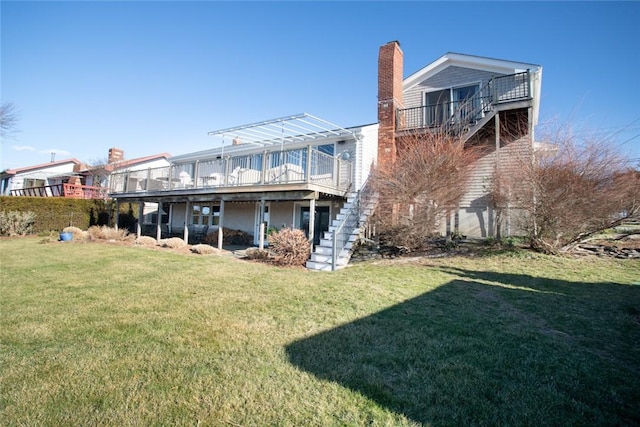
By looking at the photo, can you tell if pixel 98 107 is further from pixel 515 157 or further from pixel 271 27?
pixel 515 157

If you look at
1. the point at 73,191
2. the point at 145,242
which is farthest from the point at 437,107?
the point at 73,191

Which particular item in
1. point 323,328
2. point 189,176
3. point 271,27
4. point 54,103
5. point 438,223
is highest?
point 271,27

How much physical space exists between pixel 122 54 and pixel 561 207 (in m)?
16.7

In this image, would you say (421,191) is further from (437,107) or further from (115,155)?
(115,155)

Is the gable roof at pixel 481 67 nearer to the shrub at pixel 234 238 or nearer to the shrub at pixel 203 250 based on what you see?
the shrub at pixel 234 238

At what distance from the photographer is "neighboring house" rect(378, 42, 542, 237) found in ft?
39.3

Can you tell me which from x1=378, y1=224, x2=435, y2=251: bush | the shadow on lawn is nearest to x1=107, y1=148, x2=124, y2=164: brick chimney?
x1=378, y1=224, x2=435, y2=251: bush

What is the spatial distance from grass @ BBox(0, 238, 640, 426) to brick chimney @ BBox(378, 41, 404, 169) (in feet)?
27.2

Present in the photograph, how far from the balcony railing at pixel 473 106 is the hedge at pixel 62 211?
2107 cm

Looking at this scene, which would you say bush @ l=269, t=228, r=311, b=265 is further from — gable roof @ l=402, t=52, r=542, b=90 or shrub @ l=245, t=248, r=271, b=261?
gable roof @ l=402, t=52, r=542, b=90

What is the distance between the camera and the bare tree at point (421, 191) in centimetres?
1020

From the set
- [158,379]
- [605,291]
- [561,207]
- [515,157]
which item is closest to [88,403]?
[158,379]

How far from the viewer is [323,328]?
168 inches

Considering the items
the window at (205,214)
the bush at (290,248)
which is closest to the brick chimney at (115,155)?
the window at (205,214)
